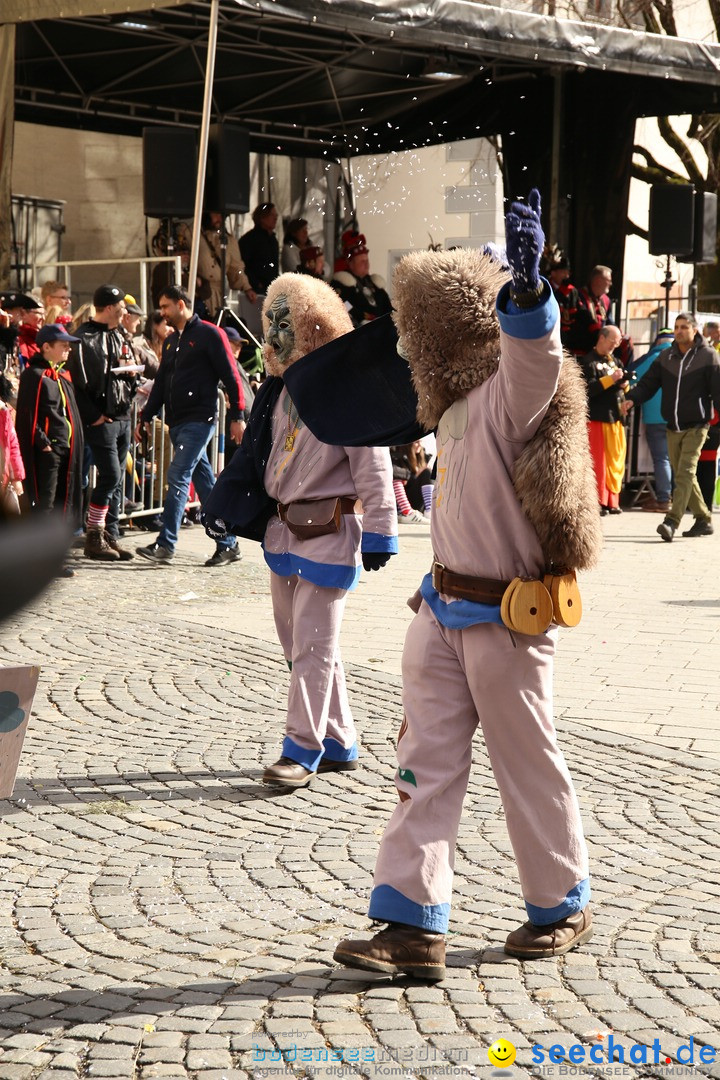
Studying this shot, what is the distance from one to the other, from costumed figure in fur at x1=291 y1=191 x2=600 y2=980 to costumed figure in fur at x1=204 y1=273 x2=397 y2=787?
5.35 ft

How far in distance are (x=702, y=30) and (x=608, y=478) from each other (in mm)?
16535

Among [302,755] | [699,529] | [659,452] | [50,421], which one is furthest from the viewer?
[659,452]

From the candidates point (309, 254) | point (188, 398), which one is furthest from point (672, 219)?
point (188, 398)

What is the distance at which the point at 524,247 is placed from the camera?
3.22 metres

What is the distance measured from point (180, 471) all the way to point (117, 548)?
0.79 meters

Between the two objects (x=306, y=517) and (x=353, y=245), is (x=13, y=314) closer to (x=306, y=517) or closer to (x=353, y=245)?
(x=306, y=517)

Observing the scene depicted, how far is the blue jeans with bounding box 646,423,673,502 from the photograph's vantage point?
51.1 feet

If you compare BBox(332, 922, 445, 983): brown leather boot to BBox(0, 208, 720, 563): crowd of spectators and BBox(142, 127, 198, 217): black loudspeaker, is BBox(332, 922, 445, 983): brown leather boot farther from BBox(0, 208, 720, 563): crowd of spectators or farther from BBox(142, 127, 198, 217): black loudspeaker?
BBox(142, 127, 198, 217): black loudspeaker

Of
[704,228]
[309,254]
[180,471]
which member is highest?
[704,228]

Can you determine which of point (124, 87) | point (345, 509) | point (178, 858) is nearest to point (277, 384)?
point (345, 509)

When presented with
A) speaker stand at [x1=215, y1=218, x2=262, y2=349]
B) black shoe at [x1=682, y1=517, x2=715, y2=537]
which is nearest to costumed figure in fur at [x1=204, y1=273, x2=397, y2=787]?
speaker stand at [x1=215, y1=218, x2=262, y2=349]

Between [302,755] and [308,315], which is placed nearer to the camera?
[302,755]

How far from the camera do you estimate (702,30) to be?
28.1 metres

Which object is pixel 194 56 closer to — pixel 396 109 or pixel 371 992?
pixel 396 109
